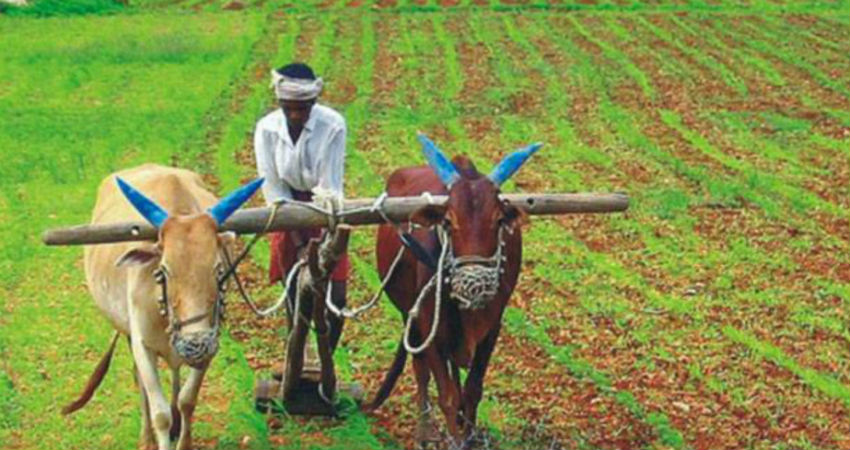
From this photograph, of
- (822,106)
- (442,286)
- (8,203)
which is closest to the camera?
(442,286)

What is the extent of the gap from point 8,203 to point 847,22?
1950 centimetres

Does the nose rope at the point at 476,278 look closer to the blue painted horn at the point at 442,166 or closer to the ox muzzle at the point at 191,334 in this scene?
the blue painted horn at the point at 442,166

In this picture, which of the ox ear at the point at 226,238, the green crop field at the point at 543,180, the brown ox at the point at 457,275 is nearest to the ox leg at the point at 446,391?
the brown ox at the point at 457,275

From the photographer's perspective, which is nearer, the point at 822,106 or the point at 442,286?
the point at 442,286

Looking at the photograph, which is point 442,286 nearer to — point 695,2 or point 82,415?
point 82,415

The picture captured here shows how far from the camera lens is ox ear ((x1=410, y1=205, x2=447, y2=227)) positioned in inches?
277

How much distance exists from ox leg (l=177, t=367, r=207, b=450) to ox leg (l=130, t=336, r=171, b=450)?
4.5 inches

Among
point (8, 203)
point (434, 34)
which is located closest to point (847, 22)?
point (434, 34)

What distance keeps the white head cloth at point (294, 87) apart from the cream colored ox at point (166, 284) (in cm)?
79

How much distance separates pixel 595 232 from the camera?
43.8 feet

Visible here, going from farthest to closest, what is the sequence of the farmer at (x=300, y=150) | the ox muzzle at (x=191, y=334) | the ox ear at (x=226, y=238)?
the farmer at (x=300, y=150)
the ox ear at (x=226, y=238)
the ox muzzle at (x=191, y=334)

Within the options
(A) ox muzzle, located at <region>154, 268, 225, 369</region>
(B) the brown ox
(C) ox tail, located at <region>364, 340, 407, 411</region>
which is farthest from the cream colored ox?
(C) ox tail, located at <region>364, 340, 407, 411</region>

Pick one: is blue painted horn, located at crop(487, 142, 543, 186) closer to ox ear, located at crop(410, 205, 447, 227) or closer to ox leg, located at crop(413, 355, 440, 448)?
ox ear, located at crop(410, 205, 447, 227)

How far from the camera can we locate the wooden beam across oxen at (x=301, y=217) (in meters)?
7.11
